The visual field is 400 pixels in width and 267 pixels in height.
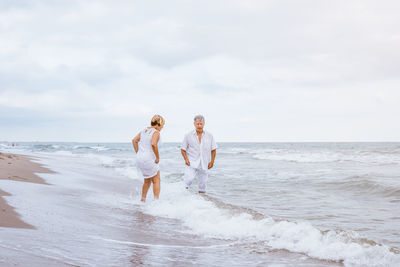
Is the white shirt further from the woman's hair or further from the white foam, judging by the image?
the white foam

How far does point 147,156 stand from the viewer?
6.56 m

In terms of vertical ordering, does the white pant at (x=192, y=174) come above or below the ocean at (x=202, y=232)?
above

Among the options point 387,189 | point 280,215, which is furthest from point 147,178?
point 387,189

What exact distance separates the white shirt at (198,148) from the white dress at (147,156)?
2.68ft

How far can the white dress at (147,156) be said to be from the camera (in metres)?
6.50

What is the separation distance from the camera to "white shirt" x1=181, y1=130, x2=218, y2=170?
7.08m

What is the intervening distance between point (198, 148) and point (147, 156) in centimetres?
109

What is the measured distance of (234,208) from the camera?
241 inches

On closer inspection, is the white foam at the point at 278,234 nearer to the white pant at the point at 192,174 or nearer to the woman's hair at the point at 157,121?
the white pant at the point at 192,174

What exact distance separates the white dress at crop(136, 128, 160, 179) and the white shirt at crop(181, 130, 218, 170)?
2.68 feet

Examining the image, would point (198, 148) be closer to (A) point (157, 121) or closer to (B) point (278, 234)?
(A) point (157, 121)

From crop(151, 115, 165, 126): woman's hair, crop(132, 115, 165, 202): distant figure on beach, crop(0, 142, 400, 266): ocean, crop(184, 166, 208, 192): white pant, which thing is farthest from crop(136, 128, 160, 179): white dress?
crop(184, 166, 208, 192): white pant

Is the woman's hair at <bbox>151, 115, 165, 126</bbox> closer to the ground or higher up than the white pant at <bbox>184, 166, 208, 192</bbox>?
higher up

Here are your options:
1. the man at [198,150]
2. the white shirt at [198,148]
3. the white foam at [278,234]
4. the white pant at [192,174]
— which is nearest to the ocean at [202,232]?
the white foam at [278,234]
